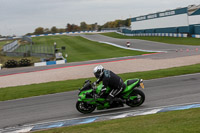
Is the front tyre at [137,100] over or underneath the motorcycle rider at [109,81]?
underneath

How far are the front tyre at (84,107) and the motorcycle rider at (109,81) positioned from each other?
784mm

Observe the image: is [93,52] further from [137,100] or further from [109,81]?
[109,81]

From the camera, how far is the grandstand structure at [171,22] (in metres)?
54.9

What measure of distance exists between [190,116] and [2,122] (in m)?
7.31

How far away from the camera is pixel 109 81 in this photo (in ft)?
32.4

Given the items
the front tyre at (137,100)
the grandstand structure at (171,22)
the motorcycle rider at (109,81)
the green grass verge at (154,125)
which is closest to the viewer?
the green grass verge at (154,125)

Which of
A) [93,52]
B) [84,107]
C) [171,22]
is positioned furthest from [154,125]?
[171,22]

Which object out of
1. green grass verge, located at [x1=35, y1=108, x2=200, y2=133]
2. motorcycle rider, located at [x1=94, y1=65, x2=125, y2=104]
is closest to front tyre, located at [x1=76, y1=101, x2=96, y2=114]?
motorcycle rider, located at [x1=94, y1=65, x2=125, y2=104]

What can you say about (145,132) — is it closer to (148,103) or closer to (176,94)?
(148,103)

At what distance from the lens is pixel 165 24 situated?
6575 centimetres

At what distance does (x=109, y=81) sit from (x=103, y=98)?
2.64 feet

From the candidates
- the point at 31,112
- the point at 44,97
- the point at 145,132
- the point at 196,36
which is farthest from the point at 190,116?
the point at 196,36

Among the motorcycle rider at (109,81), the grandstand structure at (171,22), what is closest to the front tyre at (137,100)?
the motorcycle rider at (109,81)

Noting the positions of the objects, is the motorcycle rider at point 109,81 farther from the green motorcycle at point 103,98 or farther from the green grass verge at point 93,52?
the green grass verge at point 93,52
